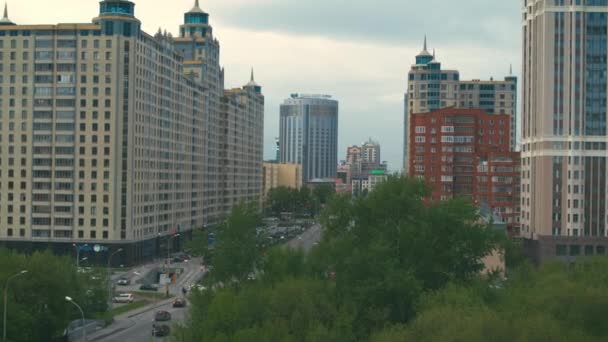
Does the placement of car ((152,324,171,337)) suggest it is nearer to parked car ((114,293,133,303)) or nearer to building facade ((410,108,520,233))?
parked car ((114,293,133,303))

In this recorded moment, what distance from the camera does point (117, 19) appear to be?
14562cm

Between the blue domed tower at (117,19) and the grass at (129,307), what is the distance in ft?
158

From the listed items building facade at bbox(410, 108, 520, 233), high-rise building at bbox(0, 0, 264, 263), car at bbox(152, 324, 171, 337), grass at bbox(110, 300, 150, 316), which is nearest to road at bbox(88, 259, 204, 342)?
car at bbox(152, 324, 171, 337)

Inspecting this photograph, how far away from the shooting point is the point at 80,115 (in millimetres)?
147875

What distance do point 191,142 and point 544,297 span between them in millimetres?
131275

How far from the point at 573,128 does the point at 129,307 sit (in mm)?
68479

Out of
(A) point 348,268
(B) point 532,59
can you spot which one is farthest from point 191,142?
(A) point 348,268

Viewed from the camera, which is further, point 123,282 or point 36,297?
point 123,282

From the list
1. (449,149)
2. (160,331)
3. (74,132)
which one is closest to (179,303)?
(160,331)

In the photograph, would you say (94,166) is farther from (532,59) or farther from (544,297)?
(544,297)

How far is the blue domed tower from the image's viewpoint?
145875 mm

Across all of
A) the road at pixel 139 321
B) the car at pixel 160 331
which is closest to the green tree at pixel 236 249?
the road at pixel 139 321

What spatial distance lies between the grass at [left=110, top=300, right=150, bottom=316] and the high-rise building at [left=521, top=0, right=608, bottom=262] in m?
57.8

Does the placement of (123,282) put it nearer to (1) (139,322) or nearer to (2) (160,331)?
(1) (139,322)
